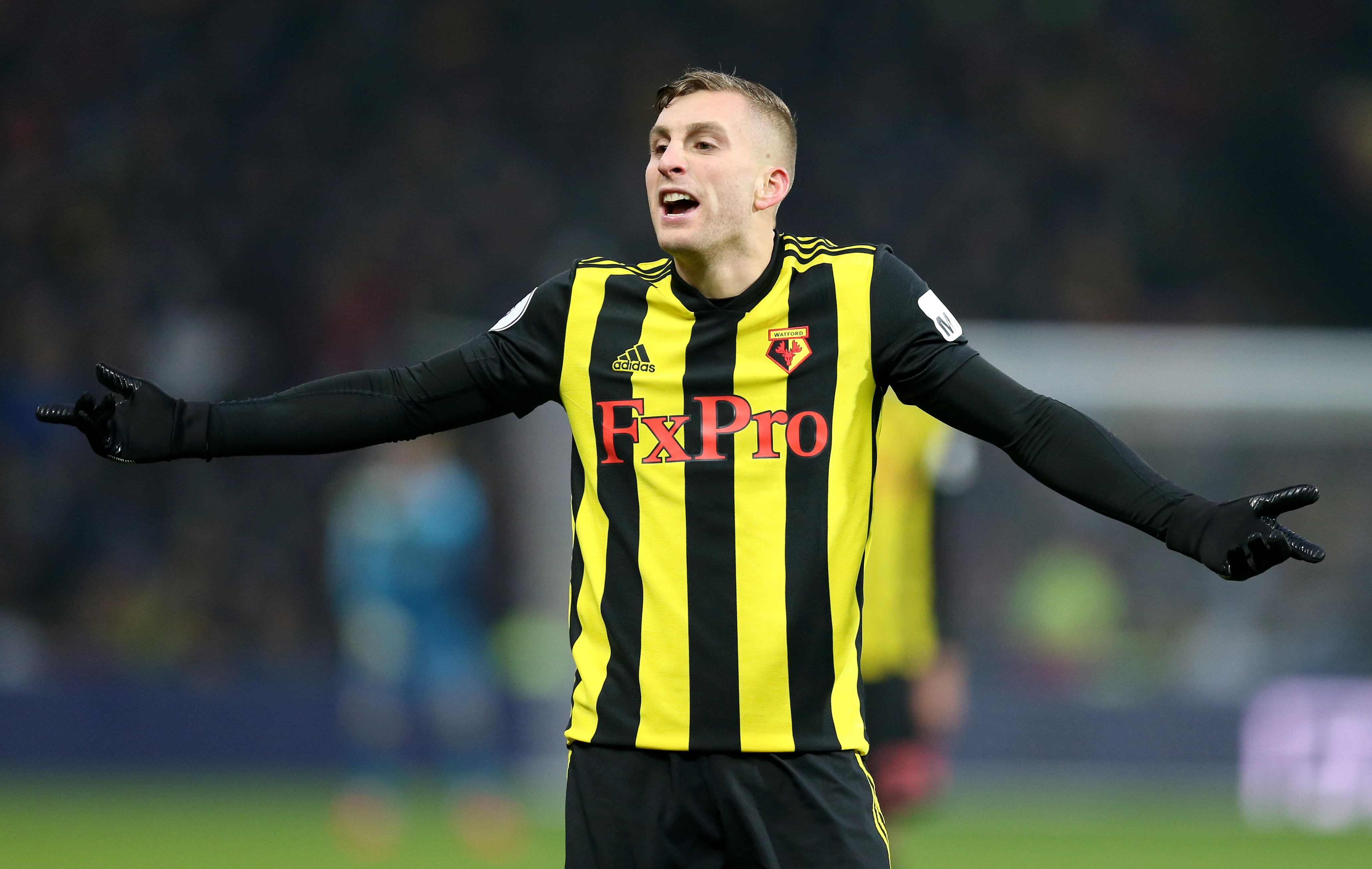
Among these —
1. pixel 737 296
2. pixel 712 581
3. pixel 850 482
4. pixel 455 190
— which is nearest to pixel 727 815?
pixel 712 581

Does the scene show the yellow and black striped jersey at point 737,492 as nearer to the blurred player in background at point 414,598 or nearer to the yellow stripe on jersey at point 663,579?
the yellow stripe on jersey at point 663,579

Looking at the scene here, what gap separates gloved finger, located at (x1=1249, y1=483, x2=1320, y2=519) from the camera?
2.55m

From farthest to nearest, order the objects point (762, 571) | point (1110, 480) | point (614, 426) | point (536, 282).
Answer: point (536, 282), point (614, 426), point (762, 571), point (1110, 480)

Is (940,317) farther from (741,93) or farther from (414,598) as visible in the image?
(414,598)

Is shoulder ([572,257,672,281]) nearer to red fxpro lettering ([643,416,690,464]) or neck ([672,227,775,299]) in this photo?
neck ([672,227,775,299])

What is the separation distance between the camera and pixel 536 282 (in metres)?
13.0

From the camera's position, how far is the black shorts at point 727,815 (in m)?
2.72

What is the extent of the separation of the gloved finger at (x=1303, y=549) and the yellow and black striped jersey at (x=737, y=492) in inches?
24.4

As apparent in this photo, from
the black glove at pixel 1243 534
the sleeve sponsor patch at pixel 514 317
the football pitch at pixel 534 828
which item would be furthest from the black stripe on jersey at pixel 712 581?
the football pitch at pixel 534 828

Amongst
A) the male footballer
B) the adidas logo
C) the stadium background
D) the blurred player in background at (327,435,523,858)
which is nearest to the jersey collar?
the male footballer

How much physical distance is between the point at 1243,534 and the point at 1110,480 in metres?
0.25

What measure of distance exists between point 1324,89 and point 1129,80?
190 centimetres

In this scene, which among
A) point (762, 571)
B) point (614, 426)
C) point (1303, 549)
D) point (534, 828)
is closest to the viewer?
point (1303, 549)

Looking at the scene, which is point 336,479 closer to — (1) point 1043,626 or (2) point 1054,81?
(1) point 1043,626
